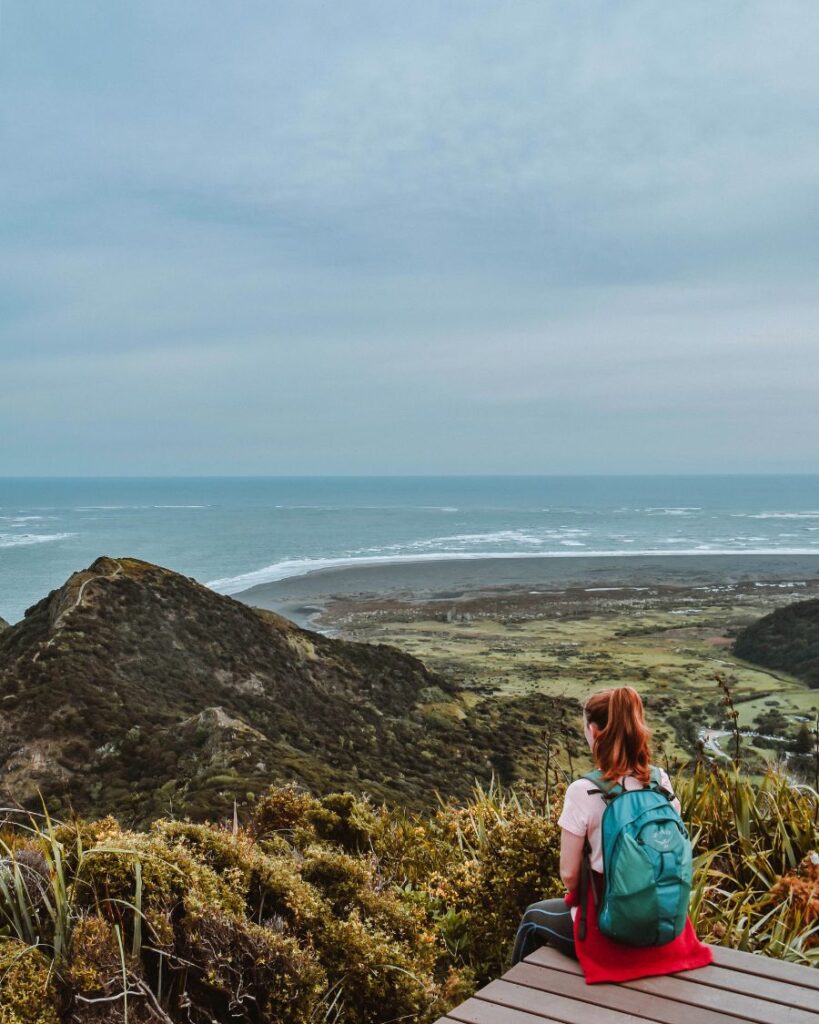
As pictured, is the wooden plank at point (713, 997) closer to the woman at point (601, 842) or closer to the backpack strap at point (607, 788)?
the woman at point (601, 842)

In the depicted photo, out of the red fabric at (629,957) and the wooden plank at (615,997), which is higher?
the red fabric at (629,957)

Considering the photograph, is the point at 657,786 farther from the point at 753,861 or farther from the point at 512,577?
the point at 512,577

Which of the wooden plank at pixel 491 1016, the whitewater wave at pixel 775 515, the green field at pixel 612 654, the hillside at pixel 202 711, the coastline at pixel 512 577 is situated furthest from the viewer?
the whitewater wave at pixel 775 515

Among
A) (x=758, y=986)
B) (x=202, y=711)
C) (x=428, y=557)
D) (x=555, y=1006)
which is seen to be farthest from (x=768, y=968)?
(x=428, y=557)

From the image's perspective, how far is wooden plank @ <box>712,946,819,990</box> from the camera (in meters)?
3.12

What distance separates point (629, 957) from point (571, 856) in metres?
0.38

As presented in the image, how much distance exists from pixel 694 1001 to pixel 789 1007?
30 centimetres

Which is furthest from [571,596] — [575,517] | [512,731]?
[575,517]

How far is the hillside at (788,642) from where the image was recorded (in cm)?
2767

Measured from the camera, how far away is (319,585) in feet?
174

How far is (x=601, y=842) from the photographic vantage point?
327 centimetres

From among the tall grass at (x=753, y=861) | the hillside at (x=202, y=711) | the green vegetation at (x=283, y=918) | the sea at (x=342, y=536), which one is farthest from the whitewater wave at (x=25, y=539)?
the green vegetation at (x=283, y=918)

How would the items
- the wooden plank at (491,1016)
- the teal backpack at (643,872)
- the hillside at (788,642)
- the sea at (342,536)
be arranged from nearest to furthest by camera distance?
the wooden plank at (491,1016), the teal backpack at (643,872), the hillside at (788,642), the sea at (342,536)

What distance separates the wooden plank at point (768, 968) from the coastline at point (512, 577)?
37171 mm
